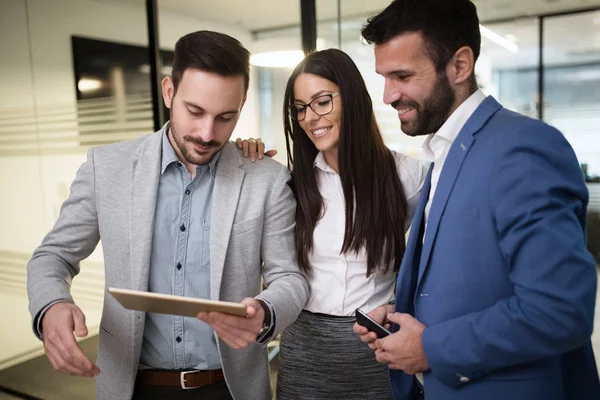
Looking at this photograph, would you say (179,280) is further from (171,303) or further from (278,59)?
(278,59)

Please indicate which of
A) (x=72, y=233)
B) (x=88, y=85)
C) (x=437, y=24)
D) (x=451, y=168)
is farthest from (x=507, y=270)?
(x=88, y=85)

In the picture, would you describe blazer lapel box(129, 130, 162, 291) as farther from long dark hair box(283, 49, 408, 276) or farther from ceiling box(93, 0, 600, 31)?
ceiling box(93, 0, 600, 31)

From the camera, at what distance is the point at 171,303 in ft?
3.63

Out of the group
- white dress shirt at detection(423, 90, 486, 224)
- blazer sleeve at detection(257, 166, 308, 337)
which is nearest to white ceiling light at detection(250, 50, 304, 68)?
blazer sleeve at detection(257, 166, 308, 337)

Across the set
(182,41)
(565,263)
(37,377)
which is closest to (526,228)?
→ (565,263)

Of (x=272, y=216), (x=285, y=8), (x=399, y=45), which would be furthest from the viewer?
(x=285, y=8)

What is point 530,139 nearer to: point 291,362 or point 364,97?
point 364,97

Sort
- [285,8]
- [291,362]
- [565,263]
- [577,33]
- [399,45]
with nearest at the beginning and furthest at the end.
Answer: [565,263] < [399,45] < [291,362] < [577,33] < [285,8]

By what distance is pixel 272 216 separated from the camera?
165 centimetres

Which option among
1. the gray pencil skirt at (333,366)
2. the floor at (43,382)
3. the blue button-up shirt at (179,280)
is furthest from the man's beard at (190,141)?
the floor at (43,382)

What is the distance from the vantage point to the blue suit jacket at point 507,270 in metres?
1.02

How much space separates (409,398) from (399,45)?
104 cm

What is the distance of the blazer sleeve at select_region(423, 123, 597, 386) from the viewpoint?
1008 mm

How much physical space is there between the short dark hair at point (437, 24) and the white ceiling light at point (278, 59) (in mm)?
2267
